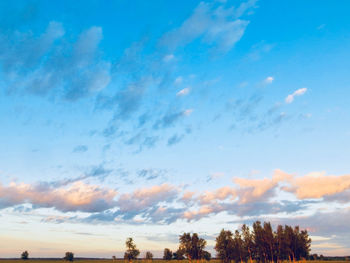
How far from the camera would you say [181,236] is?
16088 cm

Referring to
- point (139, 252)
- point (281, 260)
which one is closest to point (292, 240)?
point (281, 260)

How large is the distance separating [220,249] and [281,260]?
28.0 metres

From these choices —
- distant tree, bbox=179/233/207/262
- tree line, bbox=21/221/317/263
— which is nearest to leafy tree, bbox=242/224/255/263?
tree line, bbox=21/221/317/263

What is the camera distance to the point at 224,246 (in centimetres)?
14262

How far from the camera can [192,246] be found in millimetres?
156625

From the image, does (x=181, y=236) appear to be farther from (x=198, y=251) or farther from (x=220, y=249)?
(x=220, y=249)

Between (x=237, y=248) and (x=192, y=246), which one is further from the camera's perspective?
(x=192, y=246)

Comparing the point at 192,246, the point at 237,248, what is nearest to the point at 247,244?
the point at 237,248

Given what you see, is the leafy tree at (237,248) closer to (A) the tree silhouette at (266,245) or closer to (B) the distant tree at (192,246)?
(A) the tree silhouette at (266,245)

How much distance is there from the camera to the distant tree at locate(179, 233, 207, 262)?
157 metres

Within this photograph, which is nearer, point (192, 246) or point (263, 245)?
point (263, 245)

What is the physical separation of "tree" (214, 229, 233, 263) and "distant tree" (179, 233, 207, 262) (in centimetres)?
1444

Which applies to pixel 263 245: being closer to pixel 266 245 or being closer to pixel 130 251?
pixel 266 245

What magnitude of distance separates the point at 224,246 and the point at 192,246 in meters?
21.0
